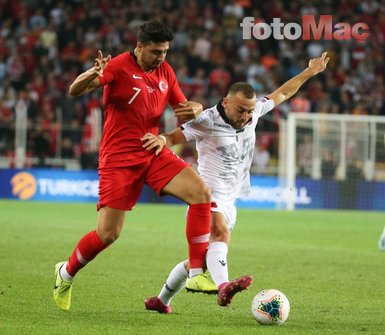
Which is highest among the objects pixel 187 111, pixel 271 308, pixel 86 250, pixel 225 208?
pixel 187 111

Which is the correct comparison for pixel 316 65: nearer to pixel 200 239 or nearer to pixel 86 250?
pixel 200 239

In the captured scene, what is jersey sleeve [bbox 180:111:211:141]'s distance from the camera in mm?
8203

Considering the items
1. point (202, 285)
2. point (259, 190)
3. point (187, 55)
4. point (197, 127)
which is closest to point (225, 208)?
point (197, 127)

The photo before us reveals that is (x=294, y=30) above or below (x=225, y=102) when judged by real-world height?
above

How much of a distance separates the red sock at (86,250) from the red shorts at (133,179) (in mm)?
258

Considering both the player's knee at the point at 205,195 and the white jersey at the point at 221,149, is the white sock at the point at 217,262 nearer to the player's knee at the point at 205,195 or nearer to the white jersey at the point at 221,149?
the player's knee at the point at 205,195

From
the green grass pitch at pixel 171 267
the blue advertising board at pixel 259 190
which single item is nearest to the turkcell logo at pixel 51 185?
the blue advertising board at pixel 259 190

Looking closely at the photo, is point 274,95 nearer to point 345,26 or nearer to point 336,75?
point 345,26

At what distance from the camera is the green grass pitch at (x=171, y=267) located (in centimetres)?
730

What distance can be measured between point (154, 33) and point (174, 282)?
1.96 m

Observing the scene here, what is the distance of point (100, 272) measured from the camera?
36.0 ft

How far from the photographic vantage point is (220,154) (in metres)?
8.35

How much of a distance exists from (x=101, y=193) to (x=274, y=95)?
1.96m

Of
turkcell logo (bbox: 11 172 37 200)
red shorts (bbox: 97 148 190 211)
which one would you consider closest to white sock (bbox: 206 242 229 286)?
red shorts (bbox: 97 148 190 211)
